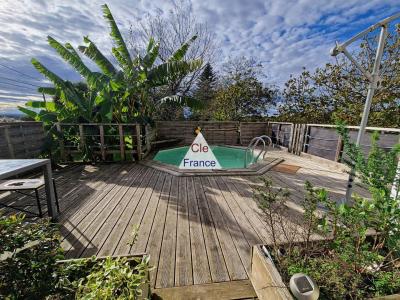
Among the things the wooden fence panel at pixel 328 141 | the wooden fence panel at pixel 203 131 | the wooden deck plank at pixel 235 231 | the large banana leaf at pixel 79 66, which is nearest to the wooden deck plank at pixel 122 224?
the wooden deck plank at pixel 235 231

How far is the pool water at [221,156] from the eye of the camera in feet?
25.0

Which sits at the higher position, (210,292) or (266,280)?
(266,280)

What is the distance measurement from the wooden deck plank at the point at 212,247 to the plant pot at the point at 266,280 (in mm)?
282

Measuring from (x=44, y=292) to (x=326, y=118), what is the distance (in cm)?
1113

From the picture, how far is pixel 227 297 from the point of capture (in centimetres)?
147

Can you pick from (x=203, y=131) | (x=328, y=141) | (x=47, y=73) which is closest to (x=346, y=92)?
(x=328, y=141)

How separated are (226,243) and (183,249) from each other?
51 cm

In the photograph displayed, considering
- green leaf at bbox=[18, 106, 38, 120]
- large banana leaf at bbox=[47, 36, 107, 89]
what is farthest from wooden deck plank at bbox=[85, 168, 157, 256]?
green leaf at bbox=[18, 106, 38, 120]

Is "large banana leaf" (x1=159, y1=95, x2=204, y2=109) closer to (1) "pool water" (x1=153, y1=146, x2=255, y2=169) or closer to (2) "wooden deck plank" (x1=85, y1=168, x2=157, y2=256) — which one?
(1) "pool water" (x1=153, y1=146, x2=255, y2=169)

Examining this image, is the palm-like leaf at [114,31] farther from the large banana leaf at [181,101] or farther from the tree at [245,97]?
the tree at [245,97]

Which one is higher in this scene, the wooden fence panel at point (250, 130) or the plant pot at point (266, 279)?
the wooden fence panel at point (250, 130)

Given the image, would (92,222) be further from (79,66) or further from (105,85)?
(79,66)

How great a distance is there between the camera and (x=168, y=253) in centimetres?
194

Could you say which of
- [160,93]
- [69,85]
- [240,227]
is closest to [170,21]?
[160,93]
